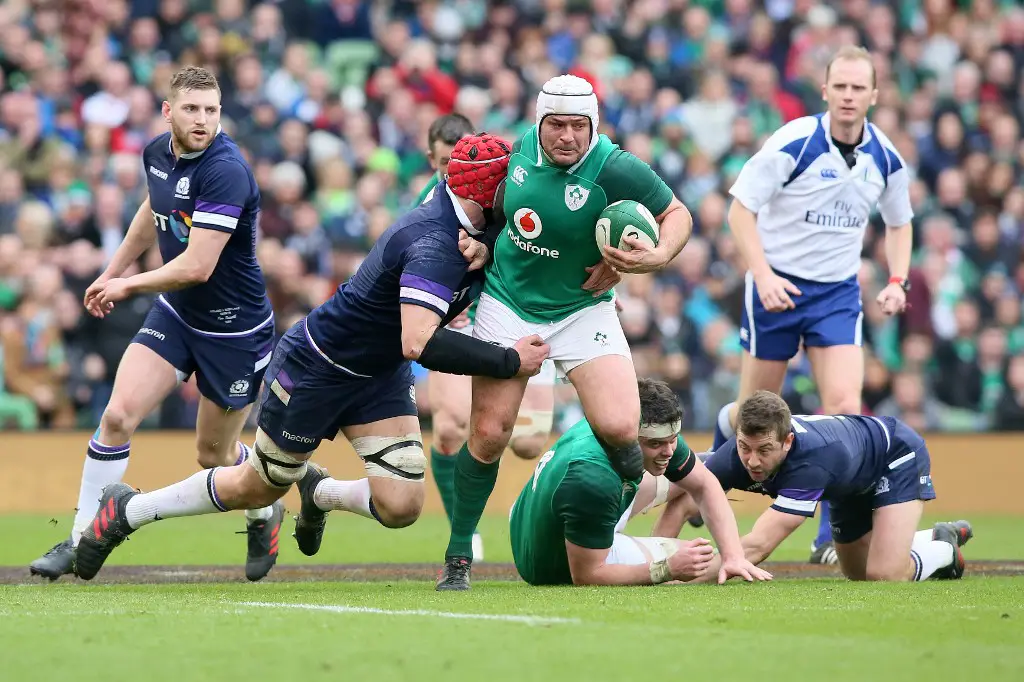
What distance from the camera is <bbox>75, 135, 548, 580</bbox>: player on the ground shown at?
7133 mm

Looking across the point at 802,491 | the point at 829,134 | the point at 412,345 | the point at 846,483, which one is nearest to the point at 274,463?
the point at 412,345

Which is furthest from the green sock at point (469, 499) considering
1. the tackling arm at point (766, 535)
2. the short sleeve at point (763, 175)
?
the short sleeve at point (763, 175)

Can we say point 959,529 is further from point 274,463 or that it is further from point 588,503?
point 274,463

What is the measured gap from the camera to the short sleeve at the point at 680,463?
25.7ft

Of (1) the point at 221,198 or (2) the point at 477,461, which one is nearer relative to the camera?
(2) the point at 477,461

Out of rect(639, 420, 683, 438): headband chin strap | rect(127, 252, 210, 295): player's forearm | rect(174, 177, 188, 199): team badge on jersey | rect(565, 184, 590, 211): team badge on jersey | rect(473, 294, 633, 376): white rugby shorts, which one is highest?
rect(565, 184, 590, 211): team badge on jersey

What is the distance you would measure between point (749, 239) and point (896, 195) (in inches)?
44.2

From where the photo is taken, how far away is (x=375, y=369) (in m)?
7.66

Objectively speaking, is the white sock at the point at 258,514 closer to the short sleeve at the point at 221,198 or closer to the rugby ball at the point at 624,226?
the short sleeve at the point at 221,198

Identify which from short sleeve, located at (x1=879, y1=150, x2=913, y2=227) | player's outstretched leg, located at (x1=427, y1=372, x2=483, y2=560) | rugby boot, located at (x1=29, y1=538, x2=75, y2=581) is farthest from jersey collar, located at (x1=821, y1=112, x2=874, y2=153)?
rugby boot, located at (x1=29, y1=538, x2=75, y2=581)

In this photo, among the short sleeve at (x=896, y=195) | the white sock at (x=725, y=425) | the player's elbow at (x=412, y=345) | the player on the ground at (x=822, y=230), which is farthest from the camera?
the white sock at (x=725, y=425)

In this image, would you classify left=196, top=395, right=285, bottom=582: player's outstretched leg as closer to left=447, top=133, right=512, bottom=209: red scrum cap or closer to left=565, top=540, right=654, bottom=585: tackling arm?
left=565, top=540, right=654, bottom=585: tackling arm

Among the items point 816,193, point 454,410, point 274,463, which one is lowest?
point 274,463

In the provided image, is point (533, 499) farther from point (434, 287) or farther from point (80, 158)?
point (80, 158)
